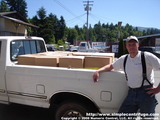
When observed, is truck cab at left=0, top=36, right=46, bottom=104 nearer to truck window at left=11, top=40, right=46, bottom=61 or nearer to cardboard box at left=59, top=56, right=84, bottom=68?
truck window at left=11, top=40, right=46, bottom=61

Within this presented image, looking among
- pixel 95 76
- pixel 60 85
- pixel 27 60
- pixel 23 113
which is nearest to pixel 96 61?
pixel 95 76

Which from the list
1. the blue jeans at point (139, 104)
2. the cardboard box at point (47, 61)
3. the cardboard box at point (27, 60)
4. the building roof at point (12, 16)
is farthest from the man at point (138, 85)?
the building roof at point (12, 16)

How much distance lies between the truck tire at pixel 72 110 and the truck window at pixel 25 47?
1.70 m

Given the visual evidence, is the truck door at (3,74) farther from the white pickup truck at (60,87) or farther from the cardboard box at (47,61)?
the cardboard box at (47,61)

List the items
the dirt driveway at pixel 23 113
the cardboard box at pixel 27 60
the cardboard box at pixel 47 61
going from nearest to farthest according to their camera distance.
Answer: the cardboard box at pixel 47 61 → the cardboard box at pixel 27 60 → the dirt driveway at pixel 23 113

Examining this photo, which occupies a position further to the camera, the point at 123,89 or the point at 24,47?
the point at 24,47

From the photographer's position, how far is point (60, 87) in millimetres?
2705

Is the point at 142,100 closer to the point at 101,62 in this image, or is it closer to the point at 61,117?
the point at 101,62

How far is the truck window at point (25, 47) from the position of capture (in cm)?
346

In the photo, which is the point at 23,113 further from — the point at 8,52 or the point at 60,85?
the point at 60,85

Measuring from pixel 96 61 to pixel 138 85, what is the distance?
3.40 ft

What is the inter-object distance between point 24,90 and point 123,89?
2.02 metres

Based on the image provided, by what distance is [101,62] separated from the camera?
9.81 ft

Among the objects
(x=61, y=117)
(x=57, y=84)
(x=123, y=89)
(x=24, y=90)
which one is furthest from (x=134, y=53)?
(x=24, y=90)
